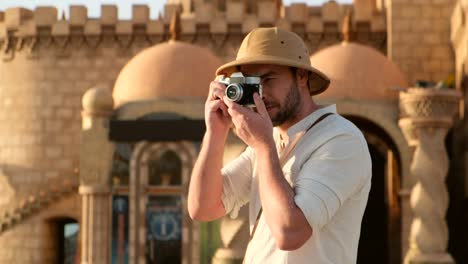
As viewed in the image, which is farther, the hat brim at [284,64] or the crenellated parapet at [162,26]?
the crenellated parapet at [162,26]

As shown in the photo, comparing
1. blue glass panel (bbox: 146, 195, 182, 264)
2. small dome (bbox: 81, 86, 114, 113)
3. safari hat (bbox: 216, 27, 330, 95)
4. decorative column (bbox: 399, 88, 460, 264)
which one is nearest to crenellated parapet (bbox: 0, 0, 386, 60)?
small dome (bbox: 81, 86, 114, 113)

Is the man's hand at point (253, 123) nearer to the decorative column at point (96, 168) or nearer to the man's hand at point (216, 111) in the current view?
the man's hand at point (216, 111)

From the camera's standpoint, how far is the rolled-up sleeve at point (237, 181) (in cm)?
359

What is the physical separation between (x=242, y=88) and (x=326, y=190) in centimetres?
45

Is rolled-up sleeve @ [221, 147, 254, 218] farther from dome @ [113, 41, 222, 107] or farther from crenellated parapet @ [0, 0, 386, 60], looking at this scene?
crenellated parapet @ [0, 0, 386, 60]

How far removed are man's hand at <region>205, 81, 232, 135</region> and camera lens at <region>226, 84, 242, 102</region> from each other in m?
0.06

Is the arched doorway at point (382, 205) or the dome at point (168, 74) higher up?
the dome at point (168, 74)

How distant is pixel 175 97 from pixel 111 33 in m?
7.04

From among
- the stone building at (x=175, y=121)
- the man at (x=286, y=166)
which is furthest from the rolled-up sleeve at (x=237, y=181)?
the stone building at (x=175, y=121)

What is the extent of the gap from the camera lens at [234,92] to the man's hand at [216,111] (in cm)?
6

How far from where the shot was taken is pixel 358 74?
59.6 feet

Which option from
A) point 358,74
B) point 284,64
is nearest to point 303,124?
point 284,64

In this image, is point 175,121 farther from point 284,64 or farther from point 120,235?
point 284,64

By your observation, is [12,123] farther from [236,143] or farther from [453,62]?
[453,62]
